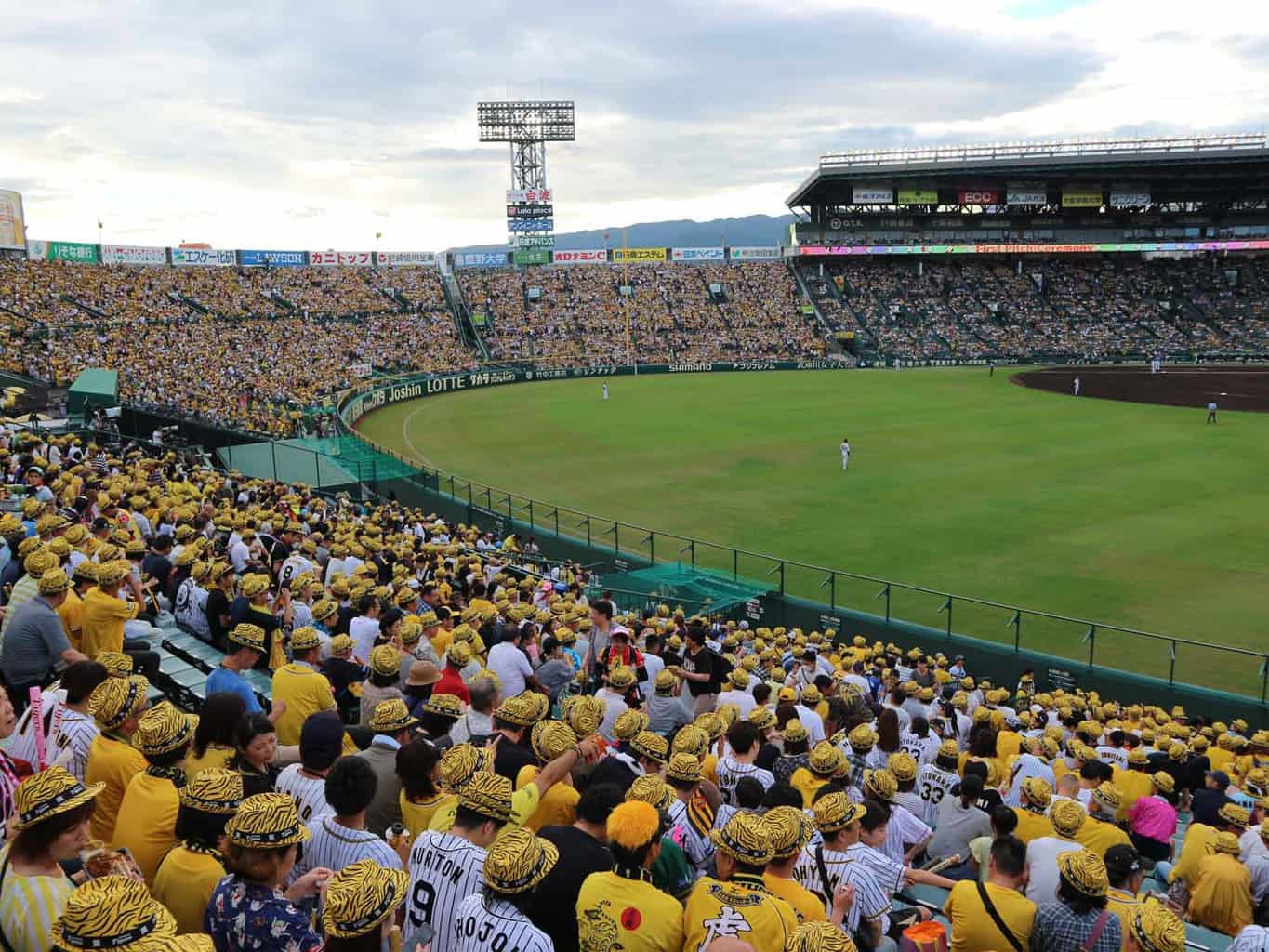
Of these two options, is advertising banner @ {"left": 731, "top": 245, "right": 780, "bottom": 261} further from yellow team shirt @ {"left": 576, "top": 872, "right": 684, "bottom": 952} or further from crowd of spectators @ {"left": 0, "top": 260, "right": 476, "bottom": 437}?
yellow team shirt @ {"left": 576, "top": 872, "right": 684, "bottom": 952}

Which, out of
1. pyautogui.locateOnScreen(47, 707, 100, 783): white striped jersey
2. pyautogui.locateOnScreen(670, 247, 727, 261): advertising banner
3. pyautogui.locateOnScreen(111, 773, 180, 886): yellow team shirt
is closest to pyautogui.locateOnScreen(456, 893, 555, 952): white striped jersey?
pyautogui.locateOnScreen(111, 773, 180, 886): yellow team shirt

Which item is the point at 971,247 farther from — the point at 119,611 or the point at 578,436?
the point at 119,611

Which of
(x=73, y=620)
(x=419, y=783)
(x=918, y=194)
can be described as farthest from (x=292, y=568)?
(x=918, y=194)

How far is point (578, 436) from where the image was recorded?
43.6 m

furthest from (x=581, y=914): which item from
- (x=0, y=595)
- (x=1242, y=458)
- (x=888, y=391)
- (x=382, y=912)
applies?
(x=888, y=391)

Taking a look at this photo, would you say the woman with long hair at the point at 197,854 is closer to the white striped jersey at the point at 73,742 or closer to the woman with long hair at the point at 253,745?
the woman with long hair at the point at 253,745

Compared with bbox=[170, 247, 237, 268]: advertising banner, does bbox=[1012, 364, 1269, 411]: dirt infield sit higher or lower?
lower

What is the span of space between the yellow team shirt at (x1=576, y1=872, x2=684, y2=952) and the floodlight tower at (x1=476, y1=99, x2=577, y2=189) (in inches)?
3799

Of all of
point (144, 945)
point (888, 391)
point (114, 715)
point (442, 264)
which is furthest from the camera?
point (442, 264)

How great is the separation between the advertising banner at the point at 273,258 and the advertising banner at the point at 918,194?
55579 mm

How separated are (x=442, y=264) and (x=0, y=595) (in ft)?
260

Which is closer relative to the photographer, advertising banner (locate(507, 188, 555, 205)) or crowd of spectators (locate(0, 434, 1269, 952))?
crowd of spectators (locate(0, 434, 1269, 952))

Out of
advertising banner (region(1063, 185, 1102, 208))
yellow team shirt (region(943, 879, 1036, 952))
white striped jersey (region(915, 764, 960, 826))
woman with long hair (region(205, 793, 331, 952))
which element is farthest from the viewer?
advertising banner (region(1063, 185, 1102, 208))

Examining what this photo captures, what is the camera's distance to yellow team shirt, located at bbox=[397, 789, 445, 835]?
5207mm
